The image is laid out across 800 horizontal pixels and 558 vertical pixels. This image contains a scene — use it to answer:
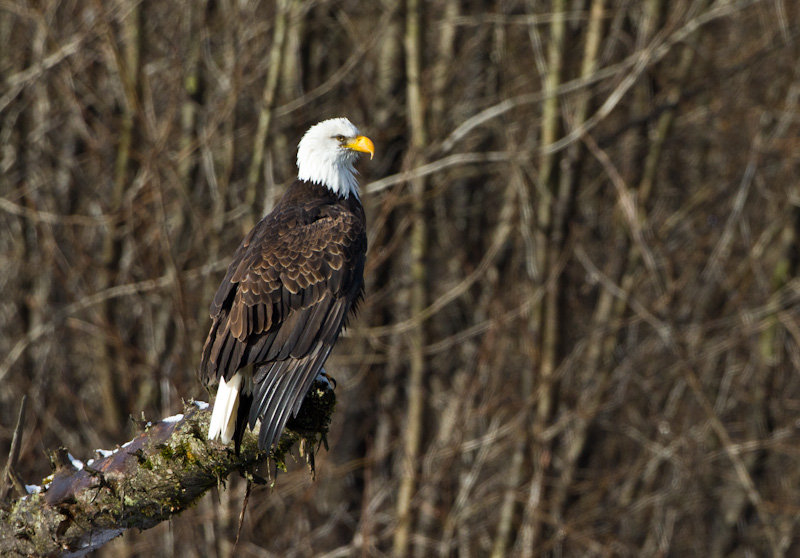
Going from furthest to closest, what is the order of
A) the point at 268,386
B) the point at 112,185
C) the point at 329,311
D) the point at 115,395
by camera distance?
the point at 112,185 < the point at 115,395 < the point at 329,311 < the point at 268,386

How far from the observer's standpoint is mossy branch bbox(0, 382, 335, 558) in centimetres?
350

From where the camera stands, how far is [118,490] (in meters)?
3.52

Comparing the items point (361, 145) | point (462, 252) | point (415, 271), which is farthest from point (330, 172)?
point (462, 252)

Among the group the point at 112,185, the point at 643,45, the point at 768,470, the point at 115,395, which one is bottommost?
the point at 768,470

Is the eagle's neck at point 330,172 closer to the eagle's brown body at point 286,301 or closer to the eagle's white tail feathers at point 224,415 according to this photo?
the eagle's brown body at point 286,301

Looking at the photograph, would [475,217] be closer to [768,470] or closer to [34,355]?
[768,470]

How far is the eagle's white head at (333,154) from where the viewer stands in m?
5.43

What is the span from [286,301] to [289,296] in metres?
0.03

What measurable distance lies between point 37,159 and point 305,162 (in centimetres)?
738

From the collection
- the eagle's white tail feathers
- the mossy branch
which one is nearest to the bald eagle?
the eagle's white tail feathers

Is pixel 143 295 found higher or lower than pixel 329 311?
lower

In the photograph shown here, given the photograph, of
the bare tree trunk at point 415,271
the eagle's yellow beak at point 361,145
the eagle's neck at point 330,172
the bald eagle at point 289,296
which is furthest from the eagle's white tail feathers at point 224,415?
the bare tree trunk at point 415,271

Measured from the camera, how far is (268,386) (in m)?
4.10

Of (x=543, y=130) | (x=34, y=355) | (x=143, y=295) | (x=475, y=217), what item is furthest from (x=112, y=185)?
(x=543, y=130)
